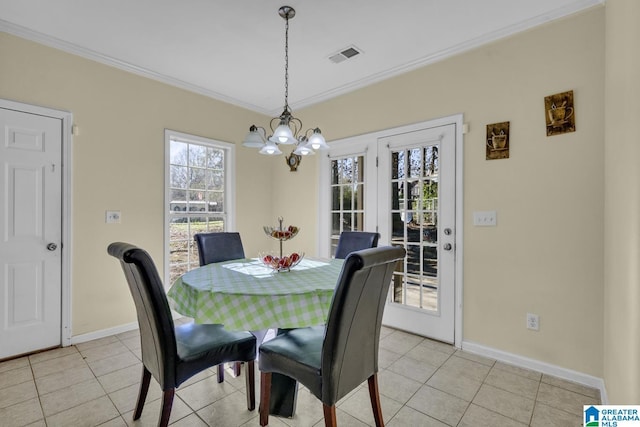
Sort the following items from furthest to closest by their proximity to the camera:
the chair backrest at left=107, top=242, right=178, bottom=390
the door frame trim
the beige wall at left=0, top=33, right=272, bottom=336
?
the door frame trim < the beige wall at left=0, top=33, right=272, bottom=336 < the chair backrest at left=107, top=242, right=178, bottom=390

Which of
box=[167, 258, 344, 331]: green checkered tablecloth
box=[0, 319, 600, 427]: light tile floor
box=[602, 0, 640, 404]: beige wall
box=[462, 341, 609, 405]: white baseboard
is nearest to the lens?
box=[602, 0, 640, 404]: beige wall

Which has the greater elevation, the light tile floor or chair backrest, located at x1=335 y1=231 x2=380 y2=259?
chair backrest, located at x1=335 y1=231 x2=380 y2=259

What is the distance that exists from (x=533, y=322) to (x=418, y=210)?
1296 millimetres

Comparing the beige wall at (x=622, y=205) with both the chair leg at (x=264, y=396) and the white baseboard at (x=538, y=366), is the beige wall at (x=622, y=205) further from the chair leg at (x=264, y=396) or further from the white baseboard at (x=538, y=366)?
the chair leg at (x=264, y=396)

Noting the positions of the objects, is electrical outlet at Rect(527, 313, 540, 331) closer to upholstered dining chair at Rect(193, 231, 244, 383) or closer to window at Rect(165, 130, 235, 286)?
upholstered dining chair at Rect(193, 231, 244, 383)

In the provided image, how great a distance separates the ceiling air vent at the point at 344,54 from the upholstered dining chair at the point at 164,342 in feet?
7.87

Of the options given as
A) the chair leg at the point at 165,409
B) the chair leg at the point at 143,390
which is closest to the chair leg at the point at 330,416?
the chair leg at the point at 165,409

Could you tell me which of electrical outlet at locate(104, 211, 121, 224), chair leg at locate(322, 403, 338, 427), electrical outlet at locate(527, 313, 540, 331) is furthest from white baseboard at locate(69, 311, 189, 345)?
electrical outlet at locate(527, 313, 540, 331)

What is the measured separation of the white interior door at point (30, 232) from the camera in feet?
8.09

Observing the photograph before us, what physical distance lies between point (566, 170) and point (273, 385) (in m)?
2.51

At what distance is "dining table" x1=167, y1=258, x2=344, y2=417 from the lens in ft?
5.00

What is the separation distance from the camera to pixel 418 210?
9.98 feet

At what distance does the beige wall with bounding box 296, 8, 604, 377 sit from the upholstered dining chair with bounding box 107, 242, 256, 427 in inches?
81.3

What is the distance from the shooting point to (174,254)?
11.6 ft
